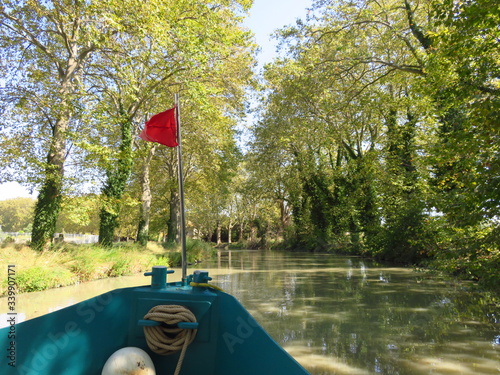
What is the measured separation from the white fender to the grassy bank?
7.86 meters

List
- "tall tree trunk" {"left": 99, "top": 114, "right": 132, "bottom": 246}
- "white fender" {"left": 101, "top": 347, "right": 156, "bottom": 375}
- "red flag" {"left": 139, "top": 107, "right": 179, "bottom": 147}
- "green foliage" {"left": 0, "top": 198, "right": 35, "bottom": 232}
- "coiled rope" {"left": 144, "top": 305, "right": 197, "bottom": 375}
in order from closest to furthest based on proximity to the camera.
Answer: "white fender" {"left": 101, "top": 347, "right": 156, "bottom": 375} < "coiled rope" {"left": 144, "top": 305, "right": 197, "bottom": 375} < "red flag" {"left": 139, "top": 107, "right": 179, "bottom": 147} < "tall tree trunk" {"left": 99, "top": 114, "right": 132, "bottom": 246} < "green foliage" {"left": 0, "top": 198, "right": 35, "bottom": 232}

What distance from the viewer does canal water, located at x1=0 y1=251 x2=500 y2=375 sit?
157 inches

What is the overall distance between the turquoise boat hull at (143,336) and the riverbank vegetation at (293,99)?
13.2ft

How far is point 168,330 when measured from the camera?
7.06 feet

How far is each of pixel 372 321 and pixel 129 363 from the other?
4.94 m

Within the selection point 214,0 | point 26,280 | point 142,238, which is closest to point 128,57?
point 214,0

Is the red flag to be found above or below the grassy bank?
above

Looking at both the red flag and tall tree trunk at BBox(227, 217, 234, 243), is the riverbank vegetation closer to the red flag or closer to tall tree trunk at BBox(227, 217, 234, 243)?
the red flag

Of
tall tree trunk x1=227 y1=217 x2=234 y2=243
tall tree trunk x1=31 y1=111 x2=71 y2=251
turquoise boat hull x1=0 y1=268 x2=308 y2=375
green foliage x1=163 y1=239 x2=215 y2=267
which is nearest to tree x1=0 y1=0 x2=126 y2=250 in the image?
tall tree trunk x1=31 y1=111 x2=71 y2=251

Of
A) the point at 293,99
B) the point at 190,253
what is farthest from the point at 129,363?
the point at 190,253

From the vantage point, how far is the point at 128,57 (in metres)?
11.6

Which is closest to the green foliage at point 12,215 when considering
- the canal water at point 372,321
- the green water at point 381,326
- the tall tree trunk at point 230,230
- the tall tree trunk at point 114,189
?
the tall tree trunk at point 230,230

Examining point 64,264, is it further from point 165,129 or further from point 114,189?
point 165,129

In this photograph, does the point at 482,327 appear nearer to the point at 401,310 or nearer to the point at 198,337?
the point at 401,310
